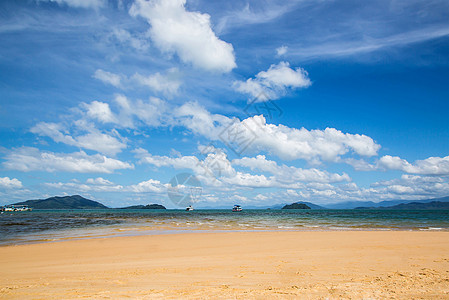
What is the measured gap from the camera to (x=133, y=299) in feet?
25.2

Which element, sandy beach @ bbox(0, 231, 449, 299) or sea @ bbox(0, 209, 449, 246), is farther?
sea @ bbox(0, 209, 449, 246)

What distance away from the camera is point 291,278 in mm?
9695

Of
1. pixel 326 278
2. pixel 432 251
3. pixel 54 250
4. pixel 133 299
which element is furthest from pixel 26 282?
pixel 432 251

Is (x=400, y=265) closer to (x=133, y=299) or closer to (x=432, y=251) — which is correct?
(x=432, y=251)

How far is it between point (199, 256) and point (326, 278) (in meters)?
7.26

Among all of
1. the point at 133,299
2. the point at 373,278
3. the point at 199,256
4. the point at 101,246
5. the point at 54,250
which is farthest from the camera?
the point at 101,246

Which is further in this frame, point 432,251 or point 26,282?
point 432,251

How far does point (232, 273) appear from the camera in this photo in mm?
10711

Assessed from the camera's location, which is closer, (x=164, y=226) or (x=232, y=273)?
(x=232, y=273)

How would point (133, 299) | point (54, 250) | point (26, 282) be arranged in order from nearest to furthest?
point (133, 299)
point (26, 282)
point (54, 250)

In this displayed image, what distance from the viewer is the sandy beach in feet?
26.7

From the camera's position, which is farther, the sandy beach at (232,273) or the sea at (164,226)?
the sea at (164,226)

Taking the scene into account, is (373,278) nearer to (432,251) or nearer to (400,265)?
(400,265)

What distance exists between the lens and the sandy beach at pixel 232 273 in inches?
321
